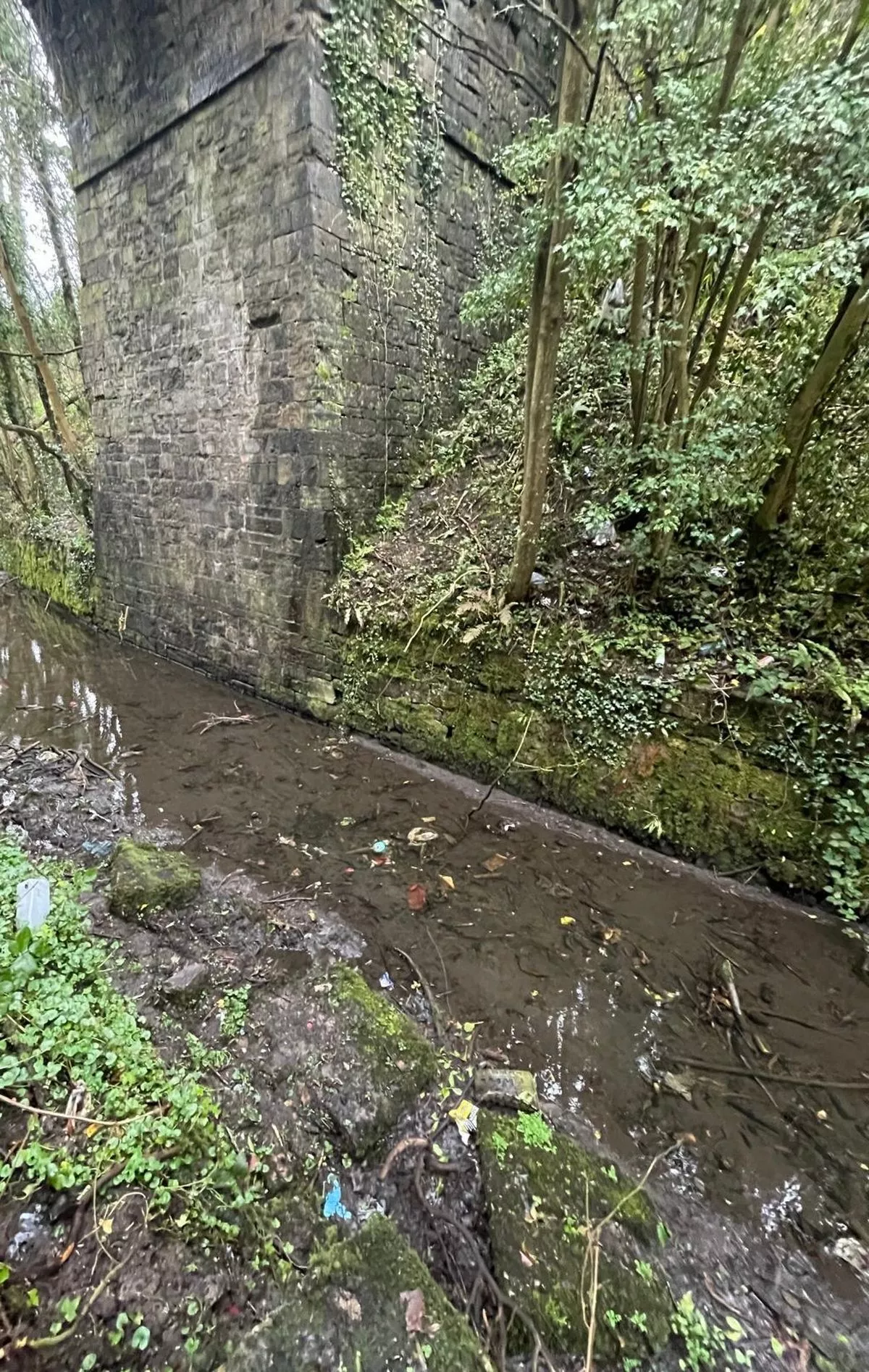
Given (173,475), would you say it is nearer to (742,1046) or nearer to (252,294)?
(252,294)

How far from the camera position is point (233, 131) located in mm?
4816

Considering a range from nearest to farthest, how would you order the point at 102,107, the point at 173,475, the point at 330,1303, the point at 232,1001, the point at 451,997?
the point at 330,1303
the point at 232,1001
the point at 451,997
the point at 102,107
the point at 173,475

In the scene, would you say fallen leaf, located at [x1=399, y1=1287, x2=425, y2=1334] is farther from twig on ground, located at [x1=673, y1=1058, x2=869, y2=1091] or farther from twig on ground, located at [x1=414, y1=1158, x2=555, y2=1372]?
twig on ground, located at [x1=673, y1=1058, x2=869, y2=1091]

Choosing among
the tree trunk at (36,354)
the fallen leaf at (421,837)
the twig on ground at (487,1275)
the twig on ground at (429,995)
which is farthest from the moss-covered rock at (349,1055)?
the tree trunk at (36,354)

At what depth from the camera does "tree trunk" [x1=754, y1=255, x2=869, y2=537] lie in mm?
2971

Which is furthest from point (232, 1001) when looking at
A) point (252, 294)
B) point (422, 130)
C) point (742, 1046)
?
point (422, 130)

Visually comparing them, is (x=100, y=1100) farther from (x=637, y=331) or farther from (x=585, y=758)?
(x=637, y=331)

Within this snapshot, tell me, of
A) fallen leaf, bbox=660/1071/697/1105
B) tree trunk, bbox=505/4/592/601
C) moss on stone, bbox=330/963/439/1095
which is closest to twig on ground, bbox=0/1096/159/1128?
moss on stone, bbox=330/963/439/1095

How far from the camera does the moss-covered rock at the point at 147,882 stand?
2.86 metres

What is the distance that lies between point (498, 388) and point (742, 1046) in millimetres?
5730

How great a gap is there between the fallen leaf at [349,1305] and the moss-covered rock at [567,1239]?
42cm

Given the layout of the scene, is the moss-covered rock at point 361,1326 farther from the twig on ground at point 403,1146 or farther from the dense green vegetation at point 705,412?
the dense green vegetation at point 705,412

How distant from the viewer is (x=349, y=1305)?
1.49m

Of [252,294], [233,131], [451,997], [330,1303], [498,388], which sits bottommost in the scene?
[451,997]
